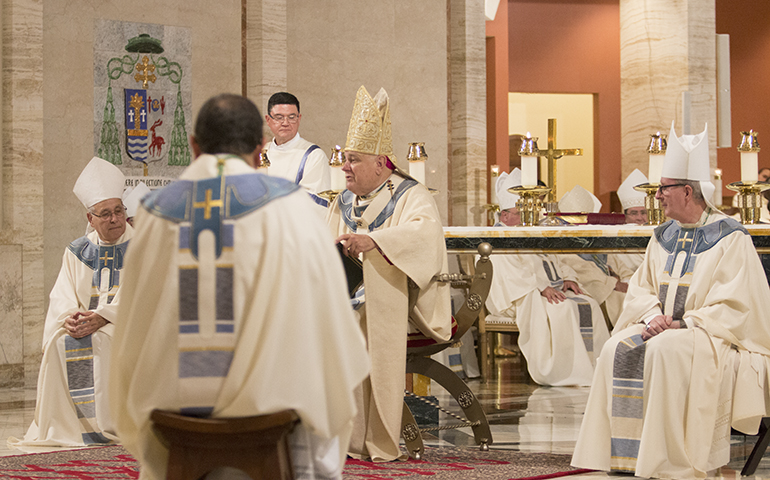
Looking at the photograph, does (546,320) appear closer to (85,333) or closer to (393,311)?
(393,311)

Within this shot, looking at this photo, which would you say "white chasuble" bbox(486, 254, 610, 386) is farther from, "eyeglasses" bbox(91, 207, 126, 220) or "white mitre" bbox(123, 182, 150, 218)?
"eyeglasses" bbox(91, 207, 126, 220)

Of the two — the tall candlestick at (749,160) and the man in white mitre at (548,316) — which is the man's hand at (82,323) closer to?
the man in white mitre at (548,316)

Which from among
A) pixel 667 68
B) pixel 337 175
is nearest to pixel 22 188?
pixel 337 175

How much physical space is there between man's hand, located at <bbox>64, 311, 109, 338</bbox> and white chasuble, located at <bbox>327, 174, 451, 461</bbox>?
1657 millimetres

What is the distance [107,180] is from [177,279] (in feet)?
10.7

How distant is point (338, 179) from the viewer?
5.93m

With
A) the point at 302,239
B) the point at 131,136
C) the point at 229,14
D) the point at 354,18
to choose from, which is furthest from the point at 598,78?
the point at 302,239

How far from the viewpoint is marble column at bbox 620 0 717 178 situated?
996 cm

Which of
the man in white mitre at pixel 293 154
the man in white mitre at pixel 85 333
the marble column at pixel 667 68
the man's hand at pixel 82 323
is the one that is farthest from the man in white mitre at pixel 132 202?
the marble column at pixel 667 68

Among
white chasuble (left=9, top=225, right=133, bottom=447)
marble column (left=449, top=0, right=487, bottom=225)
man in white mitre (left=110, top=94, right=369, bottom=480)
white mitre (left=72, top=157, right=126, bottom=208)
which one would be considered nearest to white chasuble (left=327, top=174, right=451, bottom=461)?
white chasuble (left=9, top=225, right=133, bottom=447)

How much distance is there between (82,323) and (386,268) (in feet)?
6.30

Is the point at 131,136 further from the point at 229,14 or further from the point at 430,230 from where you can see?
the point at 430,230

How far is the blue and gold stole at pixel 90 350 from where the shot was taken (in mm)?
5242

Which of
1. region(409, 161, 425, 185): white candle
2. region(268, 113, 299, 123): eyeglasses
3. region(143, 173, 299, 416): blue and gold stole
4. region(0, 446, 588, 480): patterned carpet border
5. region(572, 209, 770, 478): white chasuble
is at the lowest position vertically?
region(0, 446, 588, 480): patterned carpet border
